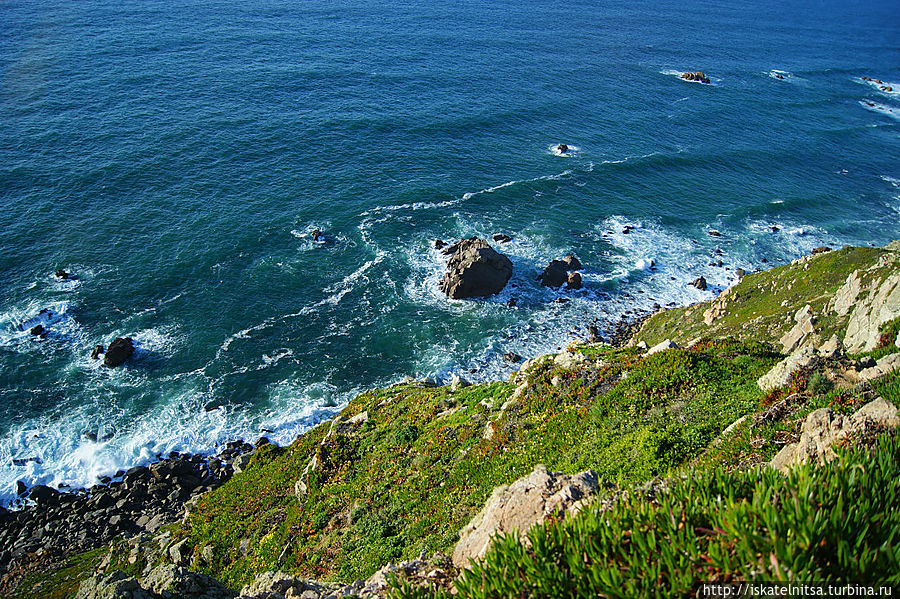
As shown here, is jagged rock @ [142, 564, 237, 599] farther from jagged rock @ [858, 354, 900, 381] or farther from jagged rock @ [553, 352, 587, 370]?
jagged rock @ [858, 354, 900, 381]

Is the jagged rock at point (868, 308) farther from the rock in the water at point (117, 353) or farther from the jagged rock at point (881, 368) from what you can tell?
the rock in the water at point (117, 353)

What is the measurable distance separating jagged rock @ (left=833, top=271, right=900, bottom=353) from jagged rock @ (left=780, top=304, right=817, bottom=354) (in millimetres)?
1933

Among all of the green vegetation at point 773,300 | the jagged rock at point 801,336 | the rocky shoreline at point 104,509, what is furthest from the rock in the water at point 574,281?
the rocky shoreline at point 104,509

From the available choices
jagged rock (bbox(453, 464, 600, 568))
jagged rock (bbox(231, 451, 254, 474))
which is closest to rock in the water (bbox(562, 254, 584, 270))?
jagged rock (bbox(231, 451, 254, 474))

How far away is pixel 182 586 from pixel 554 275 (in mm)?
54957

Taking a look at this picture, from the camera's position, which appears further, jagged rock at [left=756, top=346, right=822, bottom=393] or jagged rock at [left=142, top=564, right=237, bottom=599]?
jagged rock at [left=756, top=346, right=822, bottom=393]

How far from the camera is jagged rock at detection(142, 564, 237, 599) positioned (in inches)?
687

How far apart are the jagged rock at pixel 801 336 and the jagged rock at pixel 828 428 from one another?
21.1m

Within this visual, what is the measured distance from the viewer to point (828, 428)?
14.0 meters

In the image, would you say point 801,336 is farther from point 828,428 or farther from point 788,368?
point 828,428

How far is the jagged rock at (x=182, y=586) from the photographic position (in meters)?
17.5

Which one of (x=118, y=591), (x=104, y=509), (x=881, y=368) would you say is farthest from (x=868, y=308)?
(x=104, y=509)

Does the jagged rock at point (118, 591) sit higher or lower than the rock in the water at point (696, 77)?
lower

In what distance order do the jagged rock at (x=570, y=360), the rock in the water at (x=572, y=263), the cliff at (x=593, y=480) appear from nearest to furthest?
1. the cliff at (x=593, y=480)
2. the jagged rock at (x=570, y=360)
3. the rock in the water at (x=572, y=263)
